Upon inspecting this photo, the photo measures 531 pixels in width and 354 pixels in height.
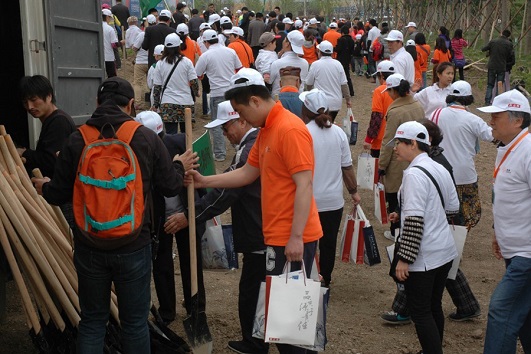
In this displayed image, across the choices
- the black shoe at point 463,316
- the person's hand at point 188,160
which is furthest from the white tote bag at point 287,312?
the black shoe at point 463,316

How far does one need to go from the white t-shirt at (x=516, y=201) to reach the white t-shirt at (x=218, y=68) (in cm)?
741

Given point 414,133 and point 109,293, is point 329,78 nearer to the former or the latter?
point 414,133

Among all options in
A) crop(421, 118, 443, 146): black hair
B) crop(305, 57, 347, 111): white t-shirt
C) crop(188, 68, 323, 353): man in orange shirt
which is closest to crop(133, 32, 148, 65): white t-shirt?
crop(305, 57, 347, 111): white t-shirt

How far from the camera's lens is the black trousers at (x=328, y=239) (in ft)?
21.0

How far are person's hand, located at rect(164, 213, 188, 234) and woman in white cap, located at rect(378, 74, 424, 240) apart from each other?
2963 millimetres

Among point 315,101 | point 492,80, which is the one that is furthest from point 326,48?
point 492,80

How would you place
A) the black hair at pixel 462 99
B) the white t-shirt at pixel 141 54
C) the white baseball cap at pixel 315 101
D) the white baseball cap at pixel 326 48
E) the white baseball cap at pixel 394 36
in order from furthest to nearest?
1. the white t-shirt at pixel 141 54
2. the white baseball cap at pixel 394 36
3. the white baseball cap at pixel 326 48
4. the black hair at pixel 462 99
5. the white baseball cap at pixel 315 101

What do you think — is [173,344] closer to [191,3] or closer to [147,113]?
[147,113]

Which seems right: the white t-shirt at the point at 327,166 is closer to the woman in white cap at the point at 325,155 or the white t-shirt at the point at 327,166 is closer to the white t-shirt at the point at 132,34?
the woman in white cap at the point at 325,155

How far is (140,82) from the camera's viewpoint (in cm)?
1533

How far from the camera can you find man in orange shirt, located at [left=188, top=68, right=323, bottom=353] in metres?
4.18

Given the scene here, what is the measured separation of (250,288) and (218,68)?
6.96 metres

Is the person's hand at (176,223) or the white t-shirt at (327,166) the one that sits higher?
the white t-shirt at (327,166)

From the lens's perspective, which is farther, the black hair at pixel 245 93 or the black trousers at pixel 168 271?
the black trousers at pixel 168 271
